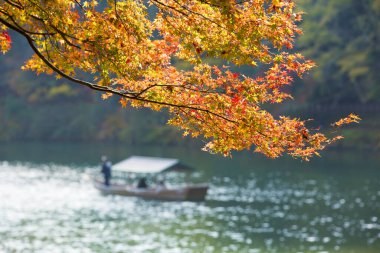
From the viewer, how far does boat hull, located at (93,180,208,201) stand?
41062 millimetres

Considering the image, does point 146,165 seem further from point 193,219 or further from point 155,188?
point 193,219

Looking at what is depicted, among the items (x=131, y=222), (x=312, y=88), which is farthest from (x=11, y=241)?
(x=312, y=88)

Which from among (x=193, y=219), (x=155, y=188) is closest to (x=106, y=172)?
(x=155, y=188)

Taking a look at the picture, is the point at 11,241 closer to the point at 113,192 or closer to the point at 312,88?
the point at 113,192

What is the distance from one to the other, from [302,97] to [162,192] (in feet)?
138

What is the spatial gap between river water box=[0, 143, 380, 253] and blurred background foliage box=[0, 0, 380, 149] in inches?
458

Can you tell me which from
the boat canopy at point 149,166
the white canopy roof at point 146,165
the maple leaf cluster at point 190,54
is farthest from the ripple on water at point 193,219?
the maple leaf cluster at point 190,54

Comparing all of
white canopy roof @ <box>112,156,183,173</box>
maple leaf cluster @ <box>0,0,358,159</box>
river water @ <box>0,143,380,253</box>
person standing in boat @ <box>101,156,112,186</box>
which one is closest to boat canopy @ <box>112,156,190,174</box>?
white canopy roof @ <box>112,156,183,173</box>

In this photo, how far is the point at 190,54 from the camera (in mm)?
11977

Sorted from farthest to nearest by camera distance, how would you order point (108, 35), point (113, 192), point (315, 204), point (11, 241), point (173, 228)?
point (113, 192)
point (315, 204)
point (173, 228)
point (11, 241)
point (108, 35)

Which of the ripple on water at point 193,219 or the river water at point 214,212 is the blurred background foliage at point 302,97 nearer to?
the river water at point 214,212

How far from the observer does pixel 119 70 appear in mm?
11547

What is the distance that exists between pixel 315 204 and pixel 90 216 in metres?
12.1

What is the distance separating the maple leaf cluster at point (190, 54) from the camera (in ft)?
36.2
